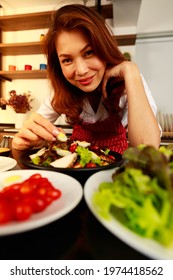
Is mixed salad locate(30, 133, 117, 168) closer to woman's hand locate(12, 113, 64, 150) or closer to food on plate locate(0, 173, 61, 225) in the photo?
woman's hand locate(12, 113, 64, 150)

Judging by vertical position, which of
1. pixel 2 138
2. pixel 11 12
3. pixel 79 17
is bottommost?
pixel 2 138

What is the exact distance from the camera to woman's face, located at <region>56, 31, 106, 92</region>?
0.90 metres

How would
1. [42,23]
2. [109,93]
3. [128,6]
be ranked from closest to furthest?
1. [109,93]
2. [128,6]
3. [42,23]

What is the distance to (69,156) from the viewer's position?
0.66 metres

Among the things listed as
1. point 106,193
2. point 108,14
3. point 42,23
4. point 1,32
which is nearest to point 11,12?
point 1,32

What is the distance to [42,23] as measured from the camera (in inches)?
103

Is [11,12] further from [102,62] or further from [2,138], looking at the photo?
[102,62]

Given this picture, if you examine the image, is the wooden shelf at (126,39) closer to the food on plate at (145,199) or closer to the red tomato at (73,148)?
the red tomato at (73,148)

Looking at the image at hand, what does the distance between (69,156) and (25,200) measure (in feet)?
1.11

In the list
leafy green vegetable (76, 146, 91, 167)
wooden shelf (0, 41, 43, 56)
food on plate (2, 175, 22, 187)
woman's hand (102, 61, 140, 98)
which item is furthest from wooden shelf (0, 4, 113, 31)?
food on plate (2, 175, 22, 187)

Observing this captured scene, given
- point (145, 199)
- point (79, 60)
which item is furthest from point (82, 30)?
point (145, 199)

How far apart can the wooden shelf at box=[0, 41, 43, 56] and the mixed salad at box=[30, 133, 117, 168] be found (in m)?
2.04

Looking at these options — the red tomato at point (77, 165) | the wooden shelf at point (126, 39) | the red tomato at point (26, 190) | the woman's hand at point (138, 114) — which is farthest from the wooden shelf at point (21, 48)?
the red tomato at point (26, 190)

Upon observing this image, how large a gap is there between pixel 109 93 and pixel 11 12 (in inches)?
104
